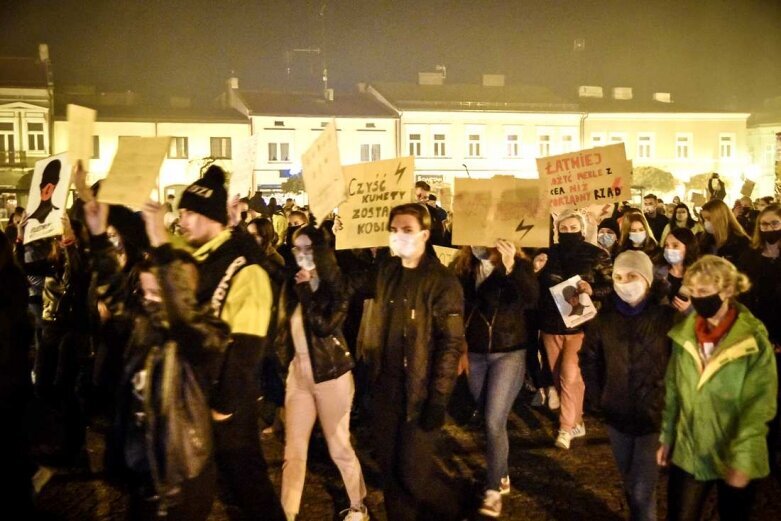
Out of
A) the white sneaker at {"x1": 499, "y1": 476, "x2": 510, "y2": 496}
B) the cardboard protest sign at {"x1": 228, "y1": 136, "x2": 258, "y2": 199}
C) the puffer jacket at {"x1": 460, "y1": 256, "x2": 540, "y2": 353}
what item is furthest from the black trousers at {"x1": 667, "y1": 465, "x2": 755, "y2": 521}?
the cardboard protest sign at {"x1": 228, "y1": 136, "x2": 258, "y2": 199}

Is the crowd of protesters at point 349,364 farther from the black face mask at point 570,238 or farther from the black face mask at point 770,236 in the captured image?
the black face mask at point 570,238

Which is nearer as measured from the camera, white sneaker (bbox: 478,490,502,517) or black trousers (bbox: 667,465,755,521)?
black trousers (bbox: 667,465,755,521)

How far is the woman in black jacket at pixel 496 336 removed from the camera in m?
5.58

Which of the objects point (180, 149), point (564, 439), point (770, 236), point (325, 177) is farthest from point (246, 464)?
point (180, 149)

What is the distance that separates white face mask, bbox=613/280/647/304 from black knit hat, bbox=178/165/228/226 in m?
2.31

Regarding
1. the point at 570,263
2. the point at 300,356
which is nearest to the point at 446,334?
the point at 300,356

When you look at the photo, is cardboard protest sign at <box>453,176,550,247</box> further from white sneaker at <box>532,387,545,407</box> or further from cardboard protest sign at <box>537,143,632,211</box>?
white sneaker at <box>532,387,545,407</box>

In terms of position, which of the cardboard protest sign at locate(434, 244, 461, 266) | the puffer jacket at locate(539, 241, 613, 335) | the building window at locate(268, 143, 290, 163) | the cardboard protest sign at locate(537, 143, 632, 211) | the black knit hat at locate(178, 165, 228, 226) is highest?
the building window at locate(268, 143, 290, 163)

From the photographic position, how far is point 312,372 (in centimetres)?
512

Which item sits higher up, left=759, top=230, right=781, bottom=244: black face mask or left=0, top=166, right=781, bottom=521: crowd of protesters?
left=759, top=230, right=781, bottom=244: black face mask

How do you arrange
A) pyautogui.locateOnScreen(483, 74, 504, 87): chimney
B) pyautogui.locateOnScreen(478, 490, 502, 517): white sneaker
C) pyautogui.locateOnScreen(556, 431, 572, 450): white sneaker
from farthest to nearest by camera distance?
1. pyautogui.locateOnScreen(483, 74, 504, 87): chimney
2. pyautogui.locateOnScreen(556, 431, 572, 450): white sneaker
3. pyautogui.locateOnScreen(478, 490, 502, 517): white sneaker

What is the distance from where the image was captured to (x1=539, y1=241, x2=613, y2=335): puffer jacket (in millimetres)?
7211

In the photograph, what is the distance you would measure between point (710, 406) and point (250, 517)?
249 centimetres

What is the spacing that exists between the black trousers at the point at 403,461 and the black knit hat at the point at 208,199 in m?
1.44
